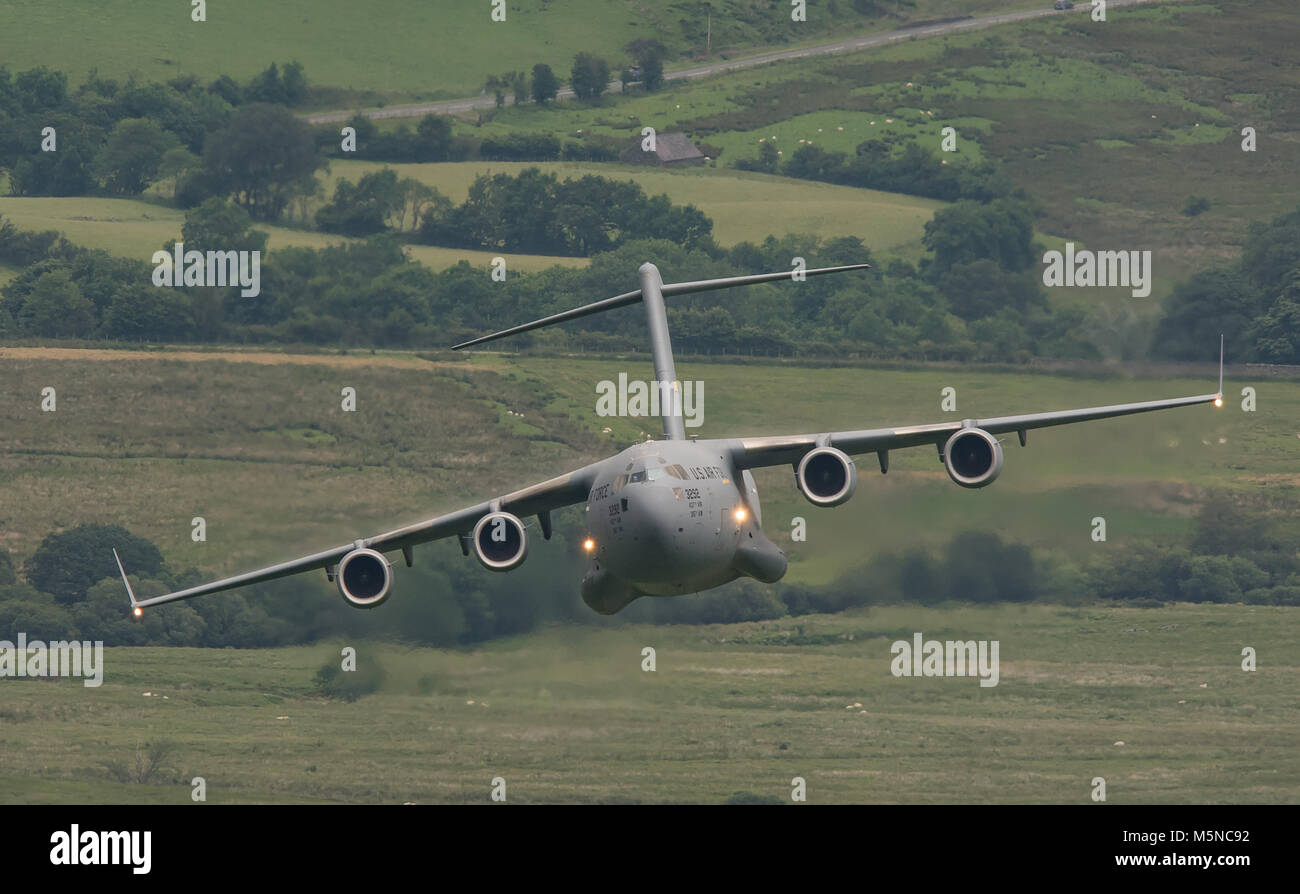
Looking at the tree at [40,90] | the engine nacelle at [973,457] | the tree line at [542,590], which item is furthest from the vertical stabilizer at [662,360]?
the tree at [40,90]

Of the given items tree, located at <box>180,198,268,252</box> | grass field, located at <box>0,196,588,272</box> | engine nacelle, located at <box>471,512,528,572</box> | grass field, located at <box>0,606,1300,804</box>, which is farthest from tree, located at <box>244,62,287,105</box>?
engine nacelle, located at <box>471,512,528,572</box>

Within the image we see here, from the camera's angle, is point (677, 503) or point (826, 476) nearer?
point (677, 503)

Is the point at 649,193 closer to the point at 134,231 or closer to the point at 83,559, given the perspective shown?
the point at 134,231

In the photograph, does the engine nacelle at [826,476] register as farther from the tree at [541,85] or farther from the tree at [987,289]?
the tree at [541,85]

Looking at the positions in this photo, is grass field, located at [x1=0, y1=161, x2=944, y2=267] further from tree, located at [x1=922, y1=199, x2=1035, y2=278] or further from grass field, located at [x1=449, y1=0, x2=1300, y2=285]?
grass field, located at [x1=449, y1=0, x2=1300, y2=285]

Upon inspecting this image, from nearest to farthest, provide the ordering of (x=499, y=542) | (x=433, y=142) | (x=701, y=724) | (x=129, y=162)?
(x=499, y=542), (x=701, y=724), (x=129, y=162), (x=433, y=142)

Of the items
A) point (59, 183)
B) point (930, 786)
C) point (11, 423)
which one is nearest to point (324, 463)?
point (11, 423)

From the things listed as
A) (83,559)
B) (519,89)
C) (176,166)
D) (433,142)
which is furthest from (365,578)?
(519,89)

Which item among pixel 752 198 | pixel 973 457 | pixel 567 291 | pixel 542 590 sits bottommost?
pixel 542 590
